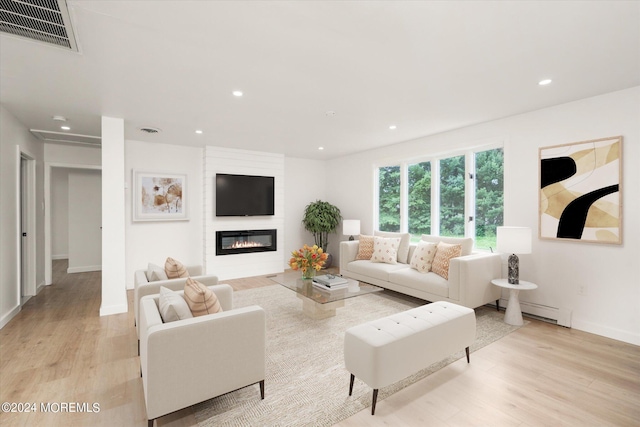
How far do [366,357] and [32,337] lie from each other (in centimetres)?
352

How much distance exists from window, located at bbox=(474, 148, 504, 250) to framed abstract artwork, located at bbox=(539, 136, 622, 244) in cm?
54

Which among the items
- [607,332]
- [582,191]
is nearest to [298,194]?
[582,191]

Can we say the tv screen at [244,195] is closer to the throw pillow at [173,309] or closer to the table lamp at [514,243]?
the throw pillow at [173,309]

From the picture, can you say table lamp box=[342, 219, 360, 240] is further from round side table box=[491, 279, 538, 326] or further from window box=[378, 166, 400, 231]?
round side table box=[491, 279, 538, 326]

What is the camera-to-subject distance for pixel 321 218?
6.45 meters

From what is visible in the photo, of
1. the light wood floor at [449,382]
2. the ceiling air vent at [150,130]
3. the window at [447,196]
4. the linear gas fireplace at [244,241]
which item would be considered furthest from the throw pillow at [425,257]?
the ceiling air vent at [150,130]

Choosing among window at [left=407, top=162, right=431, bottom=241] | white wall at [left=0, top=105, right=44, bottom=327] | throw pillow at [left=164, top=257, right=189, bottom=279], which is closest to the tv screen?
throw pillow at [left=164, top=257, right=189, bottom=279]

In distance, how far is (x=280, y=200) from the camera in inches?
250

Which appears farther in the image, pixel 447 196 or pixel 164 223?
pixel 164 223

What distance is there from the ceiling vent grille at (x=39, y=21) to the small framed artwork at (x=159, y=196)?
11.0 feet

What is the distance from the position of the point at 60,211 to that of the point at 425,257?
8.43 metres

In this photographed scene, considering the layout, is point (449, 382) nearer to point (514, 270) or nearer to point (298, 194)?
point (514, 270)

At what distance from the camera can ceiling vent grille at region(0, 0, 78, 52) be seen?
5.53 feet

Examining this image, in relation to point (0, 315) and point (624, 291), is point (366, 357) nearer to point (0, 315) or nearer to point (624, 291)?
point (624, 291)
